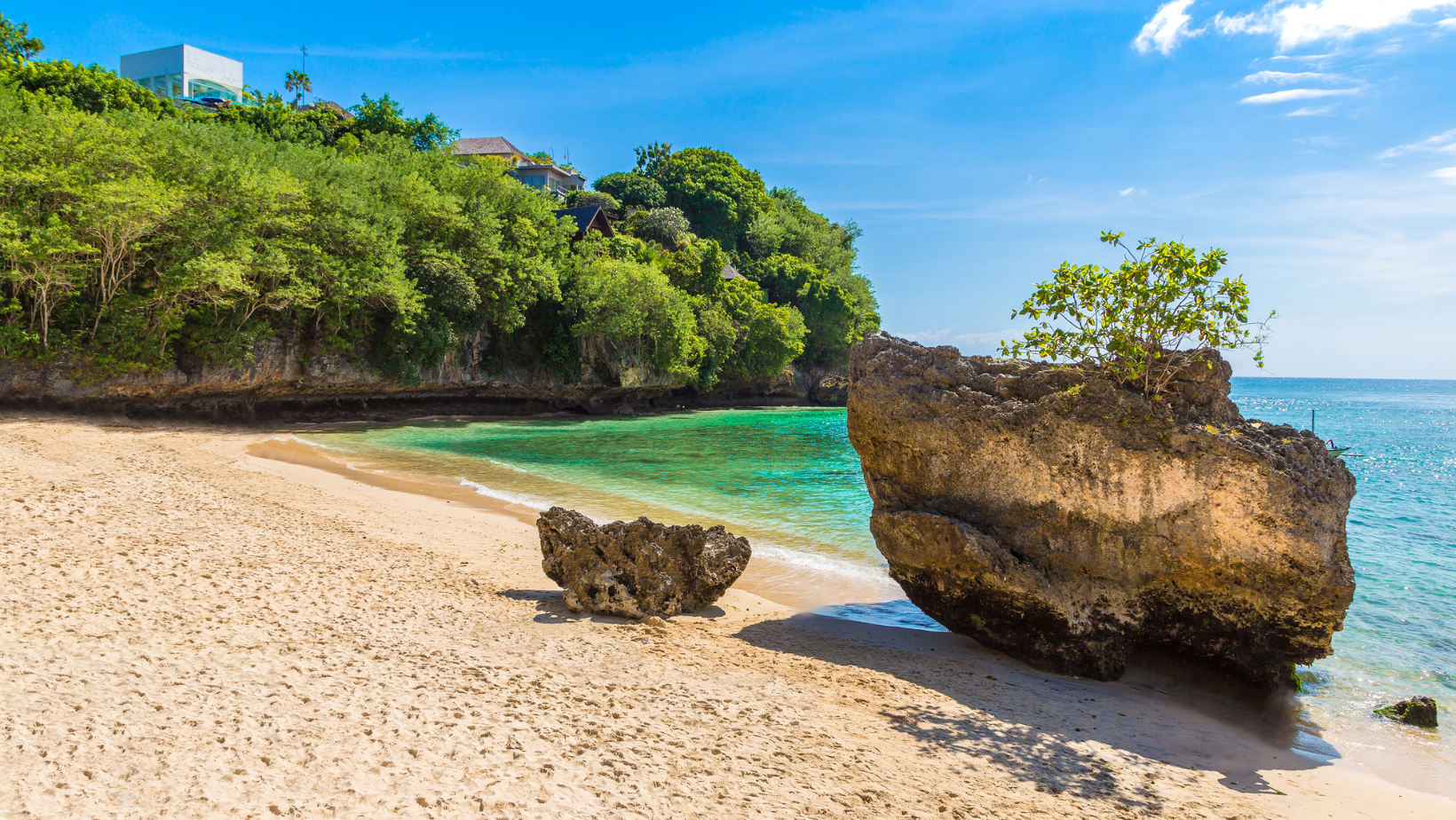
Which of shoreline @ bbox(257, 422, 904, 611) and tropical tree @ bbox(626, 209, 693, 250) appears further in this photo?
tropical tree @ bbox(626, 209, 693, 250)

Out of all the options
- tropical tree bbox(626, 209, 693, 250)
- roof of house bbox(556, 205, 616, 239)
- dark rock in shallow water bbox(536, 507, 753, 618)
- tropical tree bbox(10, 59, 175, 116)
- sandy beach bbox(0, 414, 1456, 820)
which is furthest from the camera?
tropical tree bbox(626, 209, 693, 250)

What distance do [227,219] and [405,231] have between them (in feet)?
27.6

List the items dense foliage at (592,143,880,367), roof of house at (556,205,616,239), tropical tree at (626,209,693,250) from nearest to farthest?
1. roof of house at (556,205,616,239)
2. tropical tree at (626,209,693,250)
3. dense foliage at (592,143,880,367)

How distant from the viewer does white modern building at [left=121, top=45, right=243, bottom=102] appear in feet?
212

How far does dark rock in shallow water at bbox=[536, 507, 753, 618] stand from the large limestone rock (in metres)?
1.87

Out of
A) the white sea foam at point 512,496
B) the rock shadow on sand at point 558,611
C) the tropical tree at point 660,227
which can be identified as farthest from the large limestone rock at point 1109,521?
the tropical tree at point 660,227

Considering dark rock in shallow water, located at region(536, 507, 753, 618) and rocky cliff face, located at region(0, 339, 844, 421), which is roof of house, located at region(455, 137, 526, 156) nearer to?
rocky cliff face, located at region(0, 339, 844, 421)

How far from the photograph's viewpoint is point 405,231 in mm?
29562

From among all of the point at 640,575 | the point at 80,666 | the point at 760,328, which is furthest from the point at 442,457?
the point at 760,328

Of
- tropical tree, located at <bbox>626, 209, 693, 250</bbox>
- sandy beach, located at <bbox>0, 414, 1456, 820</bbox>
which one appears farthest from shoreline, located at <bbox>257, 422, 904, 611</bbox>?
tropical tree, located at <bbox>626, 209, 693, 250</bbox>

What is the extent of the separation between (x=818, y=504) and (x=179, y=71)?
261 feet

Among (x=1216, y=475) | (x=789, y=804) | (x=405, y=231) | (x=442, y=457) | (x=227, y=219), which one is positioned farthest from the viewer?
(x=405, y=231)

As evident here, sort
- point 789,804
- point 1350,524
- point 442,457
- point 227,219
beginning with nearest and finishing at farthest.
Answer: point 789,804, point 1350,524, point 442,457, point 227,219

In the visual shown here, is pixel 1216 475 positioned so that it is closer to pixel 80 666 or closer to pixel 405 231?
pixel 80 666
